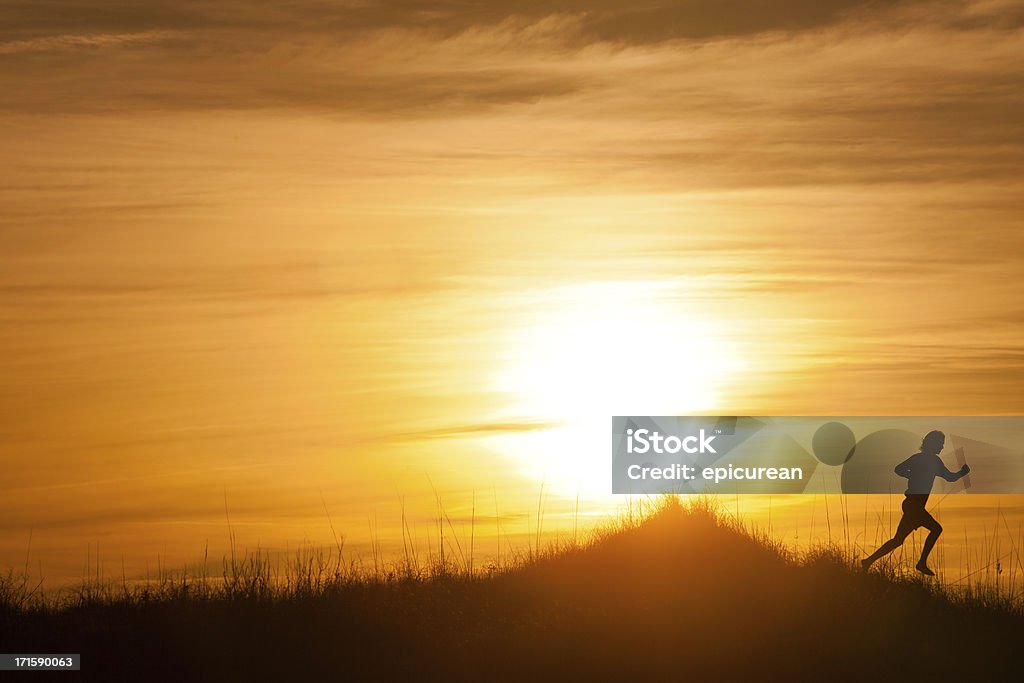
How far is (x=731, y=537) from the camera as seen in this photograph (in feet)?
66.5

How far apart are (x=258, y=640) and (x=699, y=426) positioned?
7.78 m

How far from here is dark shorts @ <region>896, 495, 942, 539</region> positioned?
1861 cm

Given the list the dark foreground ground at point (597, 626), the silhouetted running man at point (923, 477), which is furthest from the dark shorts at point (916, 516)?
the dark foreground ground at point (597, 626)

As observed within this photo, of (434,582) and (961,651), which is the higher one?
(434,582)

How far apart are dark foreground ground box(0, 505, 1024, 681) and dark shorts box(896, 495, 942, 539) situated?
1077 millimetres

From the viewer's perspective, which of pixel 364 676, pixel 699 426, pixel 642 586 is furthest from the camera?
pixel 699 426

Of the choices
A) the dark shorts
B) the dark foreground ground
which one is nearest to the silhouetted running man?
the dark shorts

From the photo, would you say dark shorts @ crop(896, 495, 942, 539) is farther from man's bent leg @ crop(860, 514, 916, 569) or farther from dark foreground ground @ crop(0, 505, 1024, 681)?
dark foreground ground @ crop(0, 505, 1024, 681)

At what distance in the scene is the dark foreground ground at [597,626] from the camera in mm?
17234

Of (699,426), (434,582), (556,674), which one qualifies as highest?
(699,426)

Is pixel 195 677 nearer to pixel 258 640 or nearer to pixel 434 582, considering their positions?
pixel 258 640

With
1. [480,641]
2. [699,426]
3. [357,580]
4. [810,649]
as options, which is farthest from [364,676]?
[699,426]

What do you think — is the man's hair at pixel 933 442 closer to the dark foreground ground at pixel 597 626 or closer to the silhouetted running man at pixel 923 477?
the silhouetted running man at pixel 923 477

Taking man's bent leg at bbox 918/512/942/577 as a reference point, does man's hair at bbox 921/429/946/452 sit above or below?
above
